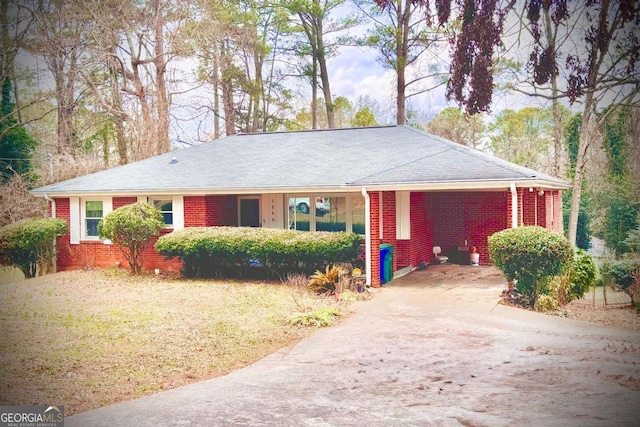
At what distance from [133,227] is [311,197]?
179 inches

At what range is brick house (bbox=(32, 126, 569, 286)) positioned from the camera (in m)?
14.6

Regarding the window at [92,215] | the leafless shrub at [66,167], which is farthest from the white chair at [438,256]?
the leafless shrub at [66,167]

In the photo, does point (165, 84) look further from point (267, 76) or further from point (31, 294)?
point (31, 294)

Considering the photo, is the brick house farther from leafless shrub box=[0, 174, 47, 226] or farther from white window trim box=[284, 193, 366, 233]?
leafless shrub box=[0, 174, 47, 226]

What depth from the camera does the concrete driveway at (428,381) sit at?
546cm

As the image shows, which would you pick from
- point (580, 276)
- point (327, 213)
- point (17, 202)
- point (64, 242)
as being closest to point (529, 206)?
point (580, 276)

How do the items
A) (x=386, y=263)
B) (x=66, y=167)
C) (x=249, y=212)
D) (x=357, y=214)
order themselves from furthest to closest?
(x=66, y=167) < (x=249, y=212) < (x=357, y=214) < (x=386, y=263)

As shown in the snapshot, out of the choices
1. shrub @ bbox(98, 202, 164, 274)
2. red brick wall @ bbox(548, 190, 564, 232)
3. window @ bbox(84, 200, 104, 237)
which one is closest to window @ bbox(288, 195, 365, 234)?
shrub @ bbox(98, 202, 164, 274)

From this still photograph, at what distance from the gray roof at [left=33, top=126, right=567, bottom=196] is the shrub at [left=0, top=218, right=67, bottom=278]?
102 centimetres

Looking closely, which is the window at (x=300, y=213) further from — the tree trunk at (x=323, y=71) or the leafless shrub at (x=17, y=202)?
the leafless shrub at (x=17, y=202)

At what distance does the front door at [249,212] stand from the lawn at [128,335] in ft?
9.75

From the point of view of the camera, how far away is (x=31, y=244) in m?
16.0

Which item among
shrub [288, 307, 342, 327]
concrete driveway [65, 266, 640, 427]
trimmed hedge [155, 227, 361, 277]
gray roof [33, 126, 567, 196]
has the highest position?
gray roof [33, 126, 567, 196]

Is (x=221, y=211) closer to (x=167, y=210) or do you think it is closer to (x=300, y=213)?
(x=167, y=210)
